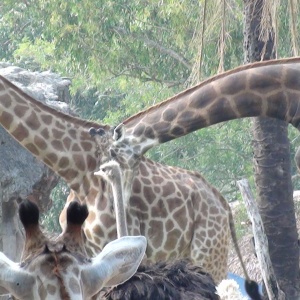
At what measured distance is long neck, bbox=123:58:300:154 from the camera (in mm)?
6219

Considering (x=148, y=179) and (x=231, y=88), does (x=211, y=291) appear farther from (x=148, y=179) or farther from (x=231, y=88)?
(x=148, y=179)

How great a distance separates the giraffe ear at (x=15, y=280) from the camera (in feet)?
9.35

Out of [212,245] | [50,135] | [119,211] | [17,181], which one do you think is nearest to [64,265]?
[119,211]

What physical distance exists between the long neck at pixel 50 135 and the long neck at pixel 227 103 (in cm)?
94

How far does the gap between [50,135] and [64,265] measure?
5246 mm

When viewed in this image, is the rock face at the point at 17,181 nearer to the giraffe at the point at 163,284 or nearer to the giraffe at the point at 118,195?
the giraffe at the point at 118,195

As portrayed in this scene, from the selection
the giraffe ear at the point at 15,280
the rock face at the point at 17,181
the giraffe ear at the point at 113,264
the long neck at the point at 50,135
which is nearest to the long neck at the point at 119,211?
the giraffe ear at the point at 113,264

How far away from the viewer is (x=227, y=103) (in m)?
6.50

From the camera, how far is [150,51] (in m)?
18.3

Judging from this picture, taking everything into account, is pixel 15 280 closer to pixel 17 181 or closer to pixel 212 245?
pixel 212 245

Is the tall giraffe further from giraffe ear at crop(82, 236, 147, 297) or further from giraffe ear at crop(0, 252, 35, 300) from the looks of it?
giraffe ear at crop(0, 252, 35, 300)

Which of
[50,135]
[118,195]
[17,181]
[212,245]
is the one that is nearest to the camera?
[118,195]

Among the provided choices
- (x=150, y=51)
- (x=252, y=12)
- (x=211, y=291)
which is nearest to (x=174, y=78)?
(x=150, y=51)

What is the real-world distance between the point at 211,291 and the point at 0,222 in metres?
6.21
